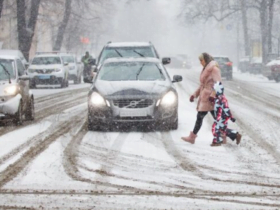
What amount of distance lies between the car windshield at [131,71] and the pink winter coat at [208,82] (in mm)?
2833

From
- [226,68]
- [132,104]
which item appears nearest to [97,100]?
[132,104]

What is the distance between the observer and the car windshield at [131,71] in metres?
15.1

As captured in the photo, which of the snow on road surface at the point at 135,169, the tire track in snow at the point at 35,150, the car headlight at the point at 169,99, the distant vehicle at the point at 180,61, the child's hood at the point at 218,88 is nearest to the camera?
the snow on road surface at the point at 135,169

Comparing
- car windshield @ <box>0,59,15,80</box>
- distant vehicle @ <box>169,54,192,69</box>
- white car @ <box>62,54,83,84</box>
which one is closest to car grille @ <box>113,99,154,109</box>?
car windshield @ <box>0,59,15,80</box>

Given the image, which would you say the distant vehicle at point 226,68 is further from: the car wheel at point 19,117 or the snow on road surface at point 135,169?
the car wheel at point 19,117

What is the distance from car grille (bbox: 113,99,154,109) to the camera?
45.3ft

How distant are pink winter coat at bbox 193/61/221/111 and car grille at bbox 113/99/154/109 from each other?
1.65 metres

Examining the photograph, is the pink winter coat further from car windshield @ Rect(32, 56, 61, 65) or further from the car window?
car windshield @ Rect(32, 56, 61, 65)

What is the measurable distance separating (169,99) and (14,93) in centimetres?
336

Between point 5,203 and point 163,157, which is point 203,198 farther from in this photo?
point 163,157

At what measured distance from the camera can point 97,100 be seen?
14.0 metres

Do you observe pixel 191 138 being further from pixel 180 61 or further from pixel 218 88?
pixel 180 61

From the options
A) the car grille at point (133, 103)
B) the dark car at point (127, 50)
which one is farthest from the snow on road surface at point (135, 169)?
the dark car at point (127, 50)

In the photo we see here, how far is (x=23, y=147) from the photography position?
1173 centimetres
